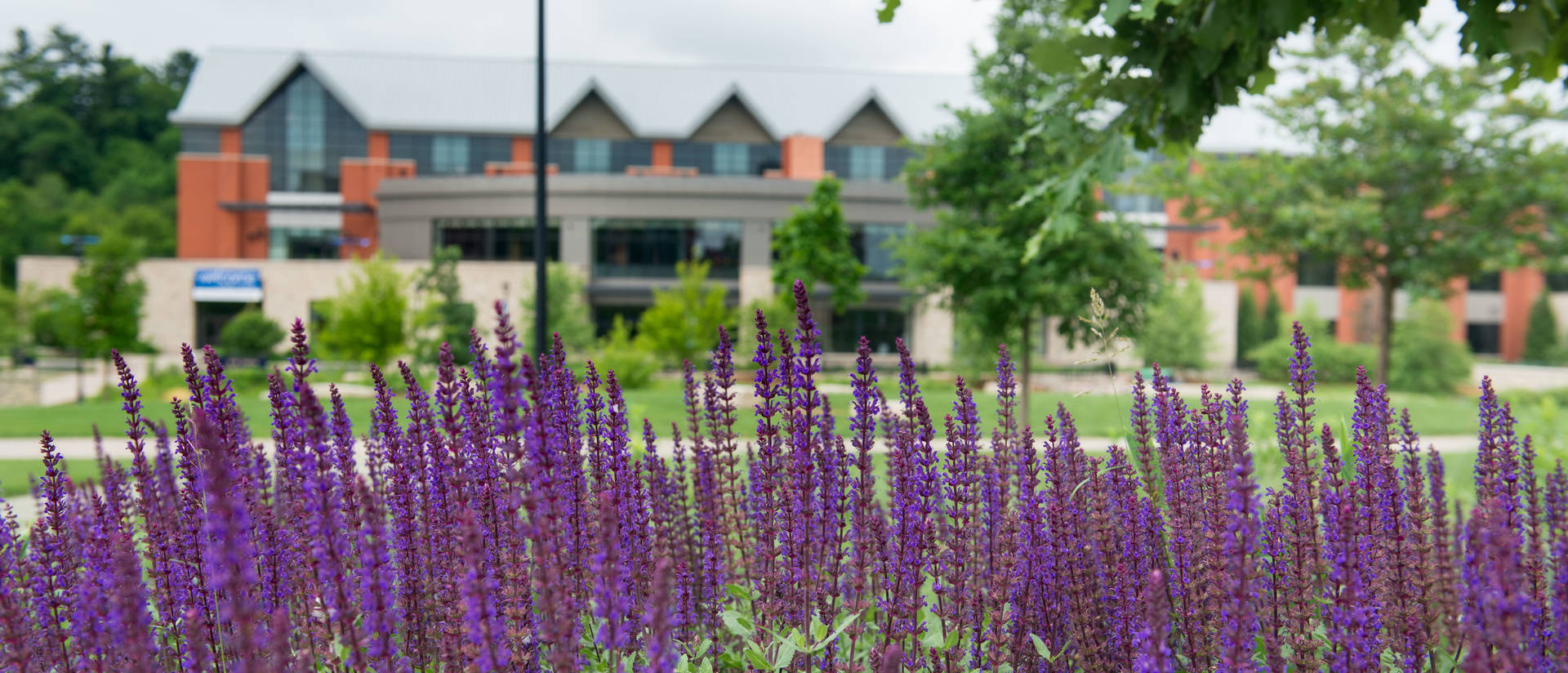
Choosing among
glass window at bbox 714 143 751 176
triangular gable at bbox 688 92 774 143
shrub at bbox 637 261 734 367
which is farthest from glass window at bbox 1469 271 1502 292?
shrub at bbox 637 261 734 367

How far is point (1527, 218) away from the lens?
1892 cm

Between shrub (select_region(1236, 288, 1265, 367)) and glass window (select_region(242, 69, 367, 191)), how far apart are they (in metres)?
45.3

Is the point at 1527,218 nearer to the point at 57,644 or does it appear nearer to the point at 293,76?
the point at 57,644

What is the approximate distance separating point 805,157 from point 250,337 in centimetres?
2586

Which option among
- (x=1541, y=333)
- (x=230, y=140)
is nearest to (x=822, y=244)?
(x=230, y=140)

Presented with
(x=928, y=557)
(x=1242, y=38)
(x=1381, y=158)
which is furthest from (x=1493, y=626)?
(x=1381, y=158)

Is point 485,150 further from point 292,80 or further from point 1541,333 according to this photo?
point 1541,333

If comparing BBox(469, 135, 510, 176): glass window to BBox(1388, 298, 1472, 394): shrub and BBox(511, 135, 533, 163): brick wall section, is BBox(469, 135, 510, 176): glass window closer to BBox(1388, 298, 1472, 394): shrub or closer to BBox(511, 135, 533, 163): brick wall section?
BBox(511, 135, 533, 163): brick wall section

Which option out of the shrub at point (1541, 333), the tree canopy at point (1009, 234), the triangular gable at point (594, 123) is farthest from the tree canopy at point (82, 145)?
the shrub at point (1541, 333)

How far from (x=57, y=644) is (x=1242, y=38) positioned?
4867mm

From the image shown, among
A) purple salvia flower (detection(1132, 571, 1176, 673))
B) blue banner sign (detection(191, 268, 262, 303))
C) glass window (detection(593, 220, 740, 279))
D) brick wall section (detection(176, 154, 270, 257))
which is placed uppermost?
brick wall section (detection(176, 154, 270, 257))

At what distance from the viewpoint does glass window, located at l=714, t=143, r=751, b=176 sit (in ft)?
157

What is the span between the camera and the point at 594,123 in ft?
153

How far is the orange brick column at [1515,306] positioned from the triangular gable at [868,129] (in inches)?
1436
